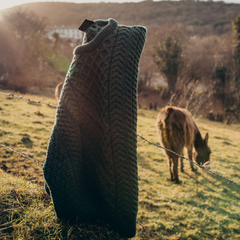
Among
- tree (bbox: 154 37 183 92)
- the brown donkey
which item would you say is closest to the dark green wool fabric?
the brown donkey

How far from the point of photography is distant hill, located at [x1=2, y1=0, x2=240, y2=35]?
62938mm

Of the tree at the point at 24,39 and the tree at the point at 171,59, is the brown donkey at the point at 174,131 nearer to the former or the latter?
the tree at the point at 171,59

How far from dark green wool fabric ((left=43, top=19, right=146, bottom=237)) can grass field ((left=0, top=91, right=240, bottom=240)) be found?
1.03ft

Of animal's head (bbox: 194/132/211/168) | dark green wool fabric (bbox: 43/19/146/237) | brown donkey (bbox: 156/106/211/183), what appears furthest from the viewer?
animal's head (bbox: 194/132/211/168)

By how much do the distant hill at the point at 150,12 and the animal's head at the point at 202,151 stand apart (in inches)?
2452

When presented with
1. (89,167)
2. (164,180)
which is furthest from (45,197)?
(164,180)

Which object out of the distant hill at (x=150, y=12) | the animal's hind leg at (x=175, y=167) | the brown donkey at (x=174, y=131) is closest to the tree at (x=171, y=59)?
the brown donkey at (x=174, y=131)

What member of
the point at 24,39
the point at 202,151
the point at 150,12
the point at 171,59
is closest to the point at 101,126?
the point at 202,151

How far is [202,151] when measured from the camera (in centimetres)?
515

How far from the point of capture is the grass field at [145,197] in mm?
1692

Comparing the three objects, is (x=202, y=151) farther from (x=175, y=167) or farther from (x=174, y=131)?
(x=174, y=131)

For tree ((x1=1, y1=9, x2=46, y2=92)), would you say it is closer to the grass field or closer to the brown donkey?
the grass field

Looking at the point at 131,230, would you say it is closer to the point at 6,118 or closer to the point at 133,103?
the point at 133,103

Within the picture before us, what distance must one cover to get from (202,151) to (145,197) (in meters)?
2.09
